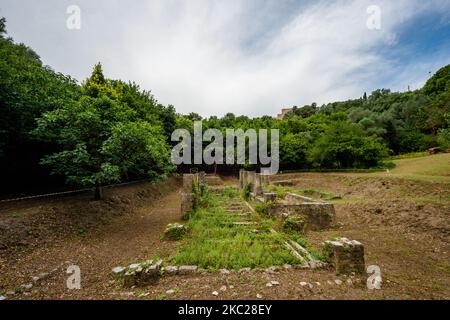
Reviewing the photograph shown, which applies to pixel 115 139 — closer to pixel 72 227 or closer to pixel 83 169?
pixel 83 169

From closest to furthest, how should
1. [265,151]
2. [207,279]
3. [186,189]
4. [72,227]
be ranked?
[207,279]
[72,227]
[186,189]
[265,151]

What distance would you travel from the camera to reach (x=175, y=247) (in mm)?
6098

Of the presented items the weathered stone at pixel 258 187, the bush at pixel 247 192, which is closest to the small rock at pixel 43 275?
the weathered stone at pixel 258 187

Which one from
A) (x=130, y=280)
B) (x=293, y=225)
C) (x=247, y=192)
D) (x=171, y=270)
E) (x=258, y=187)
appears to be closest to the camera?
(x=130, y=280)

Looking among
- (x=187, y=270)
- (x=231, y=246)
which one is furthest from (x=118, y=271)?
(x=231, y=246)

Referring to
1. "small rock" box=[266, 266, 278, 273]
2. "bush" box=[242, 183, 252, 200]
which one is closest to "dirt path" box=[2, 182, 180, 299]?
"small rock" box=[266, 266, 278, 273]

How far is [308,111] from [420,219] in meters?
73.9

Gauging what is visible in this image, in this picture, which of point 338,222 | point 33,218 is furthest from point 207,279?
point 338,222

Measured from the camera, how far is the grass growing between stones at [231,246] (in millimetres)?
4832

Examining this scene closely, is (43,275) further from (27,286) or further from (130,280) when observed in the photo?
(130,280)

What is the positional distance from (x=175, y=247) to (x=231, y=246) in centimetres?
172

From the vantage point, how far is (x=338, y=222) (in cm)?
882

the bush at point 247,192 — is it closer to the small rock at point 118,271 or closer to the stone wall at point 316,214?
the stone wall at point 316,214

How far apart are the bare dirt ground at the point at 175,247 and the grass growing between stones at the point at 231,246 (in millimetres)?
438
